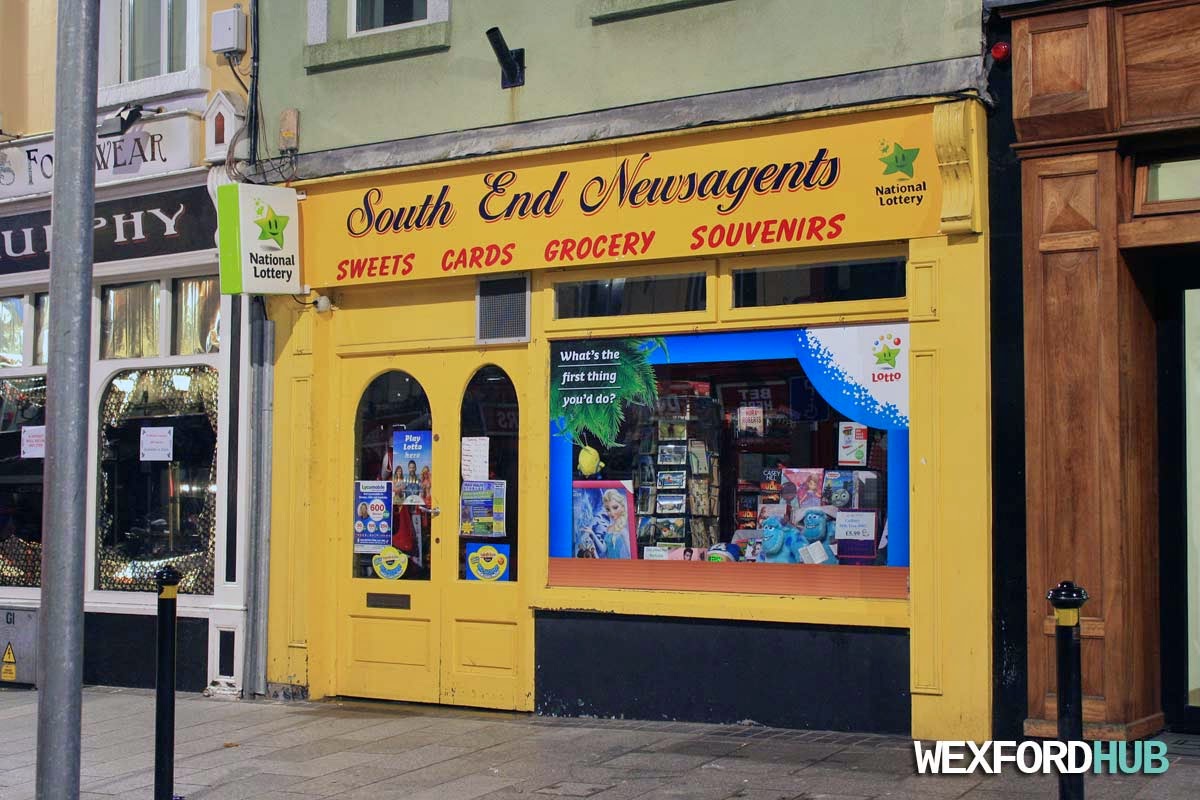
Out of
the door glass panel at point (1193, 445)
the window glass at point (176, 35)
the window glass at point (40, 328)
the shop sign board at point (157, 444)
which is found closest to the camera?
the door glass panel at point (1193, 445)

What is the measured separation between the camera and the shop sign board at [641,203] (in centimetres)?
880

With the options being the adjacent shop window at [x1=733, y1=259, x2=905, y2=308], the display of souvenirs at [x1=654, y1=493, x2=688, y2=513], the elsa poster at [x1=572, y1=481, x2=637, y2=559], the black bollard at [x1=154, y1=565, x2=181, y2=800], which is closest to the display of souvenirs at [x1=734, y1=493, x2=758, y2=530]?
the display of souvenirs at [x1=654, y1=493, x2=688, y2=513]

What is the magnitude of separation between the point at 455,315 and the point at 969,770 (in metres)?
4.97

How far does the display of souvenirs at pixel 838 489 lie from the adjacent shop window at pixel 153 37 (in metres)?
6.70

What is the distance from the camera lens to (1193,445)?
8.38 metres

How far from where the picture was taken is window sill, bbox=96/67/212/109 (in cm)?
1180

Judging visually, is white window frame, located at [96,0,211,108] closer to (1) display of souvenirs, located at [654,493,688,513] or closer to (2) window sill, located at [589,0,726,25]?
(2) window sill, located at [589,0,726,25]

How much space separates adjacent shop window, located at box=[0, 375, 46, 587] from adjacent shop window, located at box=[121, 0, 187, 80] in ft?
9.74

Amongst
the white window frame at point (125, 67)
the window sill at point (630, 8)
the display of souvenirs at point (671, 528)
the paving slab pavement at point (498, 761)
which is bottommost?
the paving slab pavement at point (498, 761)

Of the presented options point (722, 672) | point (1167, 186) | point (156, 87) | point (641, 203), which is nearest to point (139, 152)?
point (156, 87)

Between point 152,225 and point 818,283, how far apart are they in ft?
19.3

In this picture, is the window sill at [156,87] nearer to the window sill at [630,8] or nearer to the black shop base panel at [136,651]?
the window sill at [630,8]

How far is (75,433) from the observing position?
6527 millimetres

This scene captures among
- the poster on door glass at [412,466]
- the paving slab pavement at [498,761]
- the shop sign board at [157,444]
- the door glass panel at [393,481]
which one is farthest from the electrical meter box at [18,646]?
the poster on door glass at [412,466]
